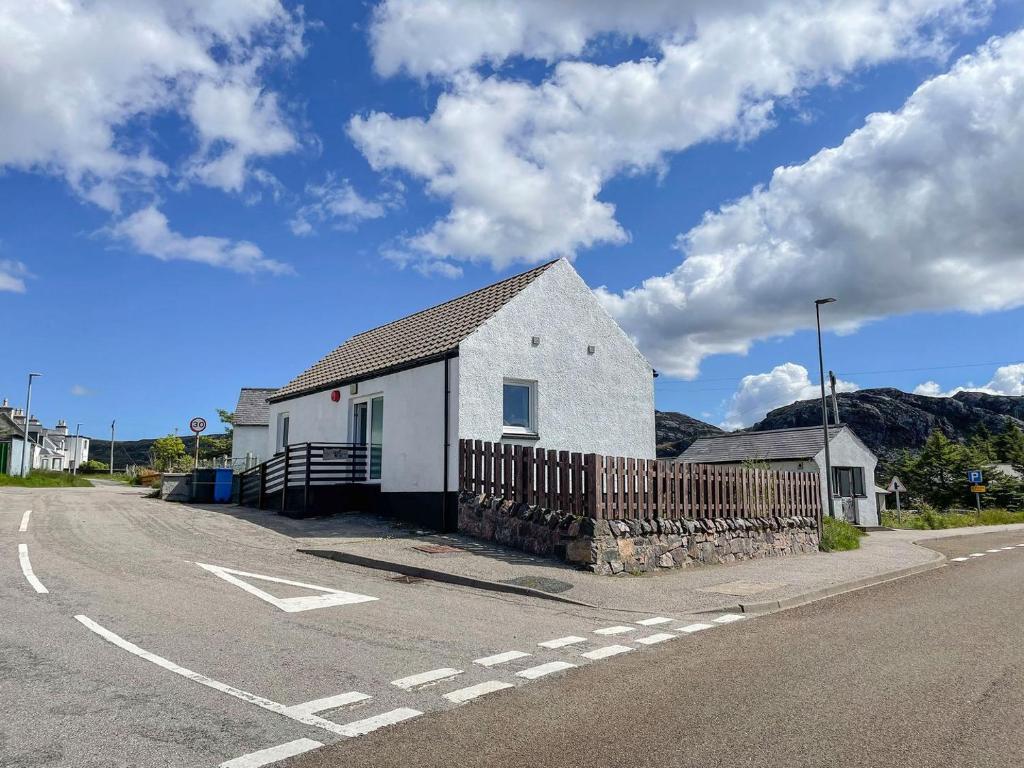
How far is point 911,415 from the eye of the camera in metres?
115

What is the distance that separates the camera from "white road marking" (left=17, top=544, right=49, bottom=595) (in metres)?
8.65

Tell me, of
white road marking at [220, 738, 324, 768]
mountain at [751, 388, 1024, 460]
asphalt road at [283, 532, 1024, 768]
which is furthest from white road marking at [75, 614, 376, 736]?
mountain at [751, 388, 1024, 460]

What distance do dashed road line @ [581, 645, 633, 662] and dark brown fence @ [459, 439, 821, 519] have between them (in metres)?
4.84

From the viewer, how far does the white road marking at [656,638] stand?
23.8 ft

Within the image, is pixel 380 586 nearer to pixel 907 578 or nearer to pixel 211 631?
pixel 211 631

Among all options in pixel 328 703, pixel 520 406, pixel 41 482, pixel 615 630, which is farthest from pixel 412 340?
pixel 41 482

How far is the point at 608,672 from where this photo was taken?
236 inches

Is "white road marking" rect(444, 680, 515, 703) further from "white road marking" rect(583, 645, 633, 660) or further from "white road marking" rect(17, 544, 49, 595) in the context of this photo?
"white road marking" rect(17, 544, 49, 595)

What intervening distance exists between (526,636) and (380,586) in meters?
3.19

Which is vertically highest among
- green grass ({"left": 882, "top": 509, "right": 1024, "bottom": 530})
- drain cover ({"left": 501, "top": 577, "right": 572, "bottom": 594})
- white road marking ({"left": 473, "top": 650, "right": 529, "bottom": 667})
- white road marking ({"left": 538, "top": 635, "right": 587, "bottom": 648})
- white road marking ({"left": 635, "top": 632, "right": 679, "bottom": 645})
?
drain cover ({"left": 501, "top": 577, "right": 572, "bottom": 594})

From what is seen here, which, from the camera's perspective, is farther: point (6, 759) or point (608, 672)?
point (608, 672)

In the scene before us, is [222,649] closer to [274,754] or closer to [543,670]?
[274,754]

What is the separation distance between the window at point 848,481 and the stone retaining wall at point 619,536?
83.4ft

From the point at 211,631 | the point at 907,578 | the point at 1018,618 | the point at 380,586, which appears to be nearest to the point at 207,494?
the point at 380,586
